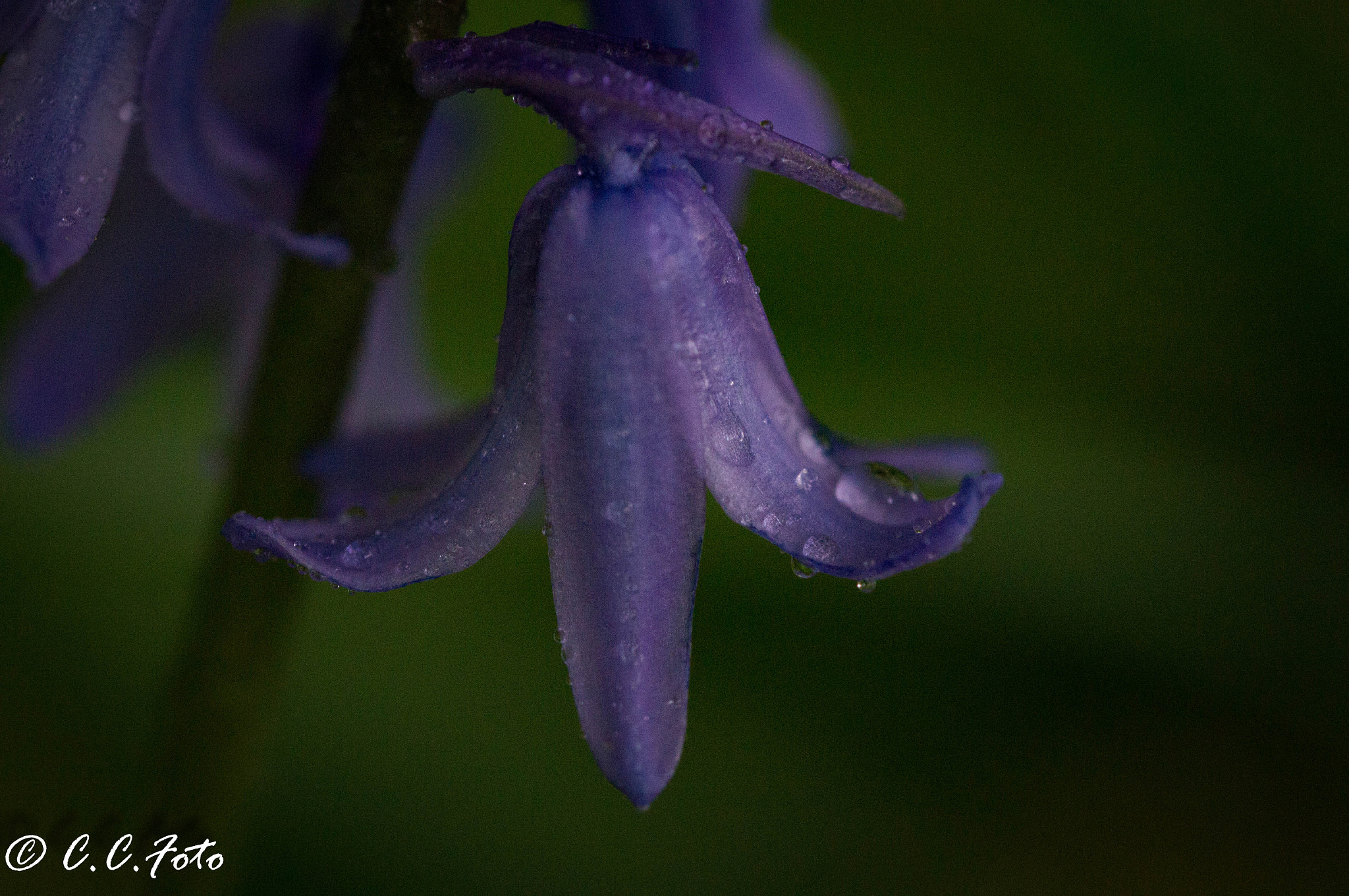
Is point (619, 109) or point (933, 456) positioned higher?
point (619, 109)

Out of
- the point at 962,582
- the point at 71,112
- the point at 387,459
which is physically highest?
the point at 71,112

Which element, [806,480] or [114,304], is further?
[114,304]

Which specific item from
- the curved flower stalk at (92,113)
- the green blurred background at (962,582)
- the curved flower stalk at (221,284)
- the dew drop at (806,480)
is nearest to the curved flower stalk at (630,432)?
the dew drop at (806,480)

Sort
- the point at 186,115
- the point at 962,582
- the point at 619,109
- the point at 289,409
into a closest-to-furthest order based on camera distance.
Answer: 1. the point at 619,109
2. the point at 186,115
3. the point at 289,409
4. the point at 962,582

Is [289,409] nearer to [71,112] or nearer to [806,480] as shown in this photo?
[71,112]

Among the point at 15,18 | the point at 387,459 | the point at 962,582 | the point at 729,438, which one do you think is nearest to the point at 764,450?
the point at 729,438

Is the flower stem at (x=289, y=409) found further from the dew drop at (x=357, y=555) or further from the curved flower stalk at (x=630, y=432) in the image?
the dew drop at (x=357, y=555)

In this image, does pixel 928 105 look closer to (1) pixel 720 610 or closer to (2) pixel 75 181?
(1) pixel 720 610
